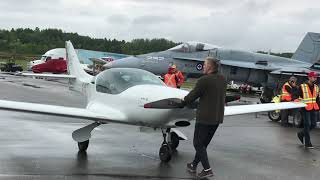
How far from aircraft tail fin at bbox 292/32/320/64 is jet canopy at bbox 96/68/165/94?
756 inches

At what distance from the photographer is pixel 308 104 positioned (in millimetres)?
10789

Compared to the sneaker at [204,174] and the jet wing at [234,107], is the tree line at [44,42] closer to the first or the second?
the jet wing at [234,107]

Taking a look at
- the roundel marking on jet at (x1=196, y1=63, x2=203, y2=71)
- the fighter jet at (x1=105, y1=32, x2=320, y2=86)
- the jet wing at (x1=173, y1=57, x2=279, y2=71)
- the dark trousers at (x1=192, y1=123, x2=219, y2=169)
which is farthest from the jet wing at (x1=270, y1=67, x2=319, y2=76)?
the dark trousers at (x1=192, y1=123, x2=219, y2=169)

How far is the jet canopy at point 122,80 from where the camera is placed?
8.67 metres

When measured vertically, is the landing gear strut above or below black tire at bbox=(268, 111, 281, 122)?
above

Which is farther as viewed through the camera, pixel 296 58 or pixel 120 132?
pixel 296 58

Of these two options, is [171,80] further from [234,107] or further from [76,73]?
[234,107]

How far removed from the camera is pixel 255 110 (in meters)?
9.33

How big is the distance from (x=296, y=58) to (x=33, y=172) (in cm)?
2297

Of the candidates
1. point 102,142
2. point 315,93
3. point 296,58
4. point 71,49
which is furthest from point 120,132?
point 296,58

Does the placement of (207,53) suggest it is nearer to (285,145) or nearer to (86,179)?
(285,145)

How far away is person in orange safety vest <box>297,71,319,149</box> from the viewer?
10.7m

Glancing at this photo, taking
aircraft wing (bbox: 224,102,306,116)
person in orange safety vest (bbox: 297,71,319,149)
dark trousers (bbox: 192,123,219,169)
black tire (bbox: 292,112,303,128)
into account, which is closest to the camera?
dark trousers (bbox: 192,123,219,169)

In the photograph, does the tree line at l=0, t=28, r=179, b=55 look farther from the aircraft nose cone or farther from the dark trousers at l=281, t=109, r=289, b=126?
the dark trousers at l=281, t=109, r=289, b=126
